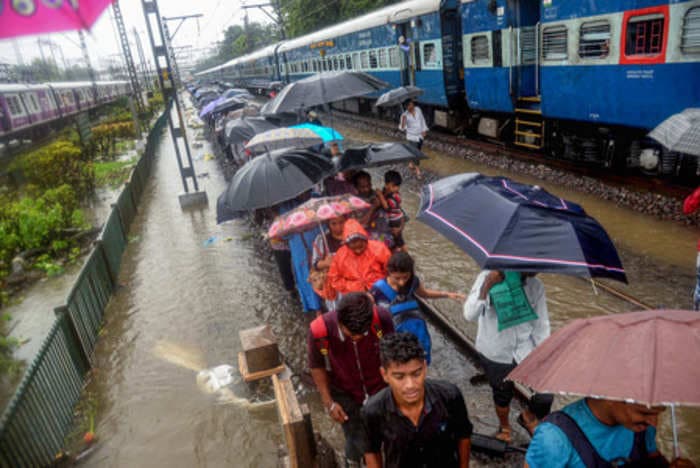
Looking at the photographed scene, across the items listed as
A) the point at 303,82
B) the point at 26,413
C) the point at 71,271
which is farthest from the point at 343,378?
the point at 71,271

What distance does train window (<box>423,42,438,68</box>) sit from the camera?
12695mm

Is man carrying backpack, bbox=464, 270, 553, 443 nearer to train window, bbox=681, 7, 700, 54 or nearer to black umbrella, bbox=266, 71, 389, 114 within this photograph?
black umbrella, bbox=266, 71, 389, 114

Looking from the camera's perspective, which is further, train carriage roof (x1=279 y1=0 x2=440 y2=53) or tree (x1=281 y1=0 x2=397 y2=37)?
tree (x1=281 y1=0 x2=397 y2=37)

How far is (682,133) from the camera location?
15.6 ft

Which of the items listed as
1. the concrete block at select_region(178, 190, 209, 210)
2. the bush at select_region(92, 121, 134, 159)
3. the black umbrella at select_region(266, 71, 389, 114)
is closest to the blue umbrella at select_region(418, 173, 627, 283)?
the black umbrella at select_region(266, 71, 389, 114)

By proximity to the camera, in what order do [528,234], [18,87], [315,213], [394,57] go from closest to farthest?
[528,234], [315,213], [394,57], [18,87]

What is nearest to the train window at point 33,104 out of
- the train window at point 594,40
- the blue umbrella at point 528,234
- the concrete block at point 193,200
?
the concrete block at point 193,200

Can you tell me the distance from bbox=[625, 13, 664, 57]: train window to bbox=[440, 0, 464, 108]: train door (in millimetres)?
5316

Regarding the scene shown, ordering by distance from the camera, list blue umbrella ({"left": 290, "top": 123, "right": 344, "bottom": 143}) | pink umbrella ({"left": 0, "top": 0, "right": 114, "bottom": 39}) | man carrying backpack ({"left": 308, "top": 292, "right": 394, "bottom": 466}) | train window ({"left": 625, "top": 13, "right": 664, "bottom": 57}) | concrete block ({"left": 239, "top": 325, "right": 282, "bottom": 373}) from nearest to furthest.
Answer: pink umbrella ({"left": 0, "top": 0, "right": 114, "bottom": 39}) → man carrying backpack ({"left": 308, "top": 292, "right": 394, "bottom": 466}) → concrete block ({"left": 239, "top": 325, "right": 282, "bottom": 373}) → train window ({"left": 625, "top": 13, "right": 664, "bottom": 57}) → blue umbrella ({"left": 290, "top": 123, "right": 344, "bottom": 143})

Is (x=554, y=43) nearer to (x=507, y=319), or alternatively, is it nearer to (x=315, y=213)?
(x=315, y=213)

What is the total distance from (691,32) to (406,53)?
895 centimetres

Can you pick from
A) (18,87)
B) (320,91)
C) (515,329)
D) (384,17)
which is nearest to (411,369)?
(515,329)

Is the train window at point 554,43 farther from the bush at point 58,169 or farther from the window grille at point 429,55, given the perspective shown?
the bush at point 58,169

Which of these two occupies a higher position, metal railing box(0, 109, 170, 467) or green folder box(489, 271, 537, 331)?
green folder box(489, 271, 537, 331)
